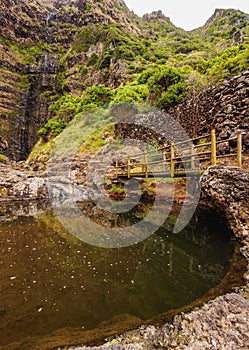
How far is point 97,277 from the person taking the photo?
3877 mm

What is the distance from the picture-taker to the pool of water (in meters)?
2.84

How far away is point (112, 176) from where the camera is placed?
14.3 meters

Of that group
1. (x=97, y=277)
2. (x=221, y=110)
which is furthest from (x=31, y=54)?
(x=97, y=277)

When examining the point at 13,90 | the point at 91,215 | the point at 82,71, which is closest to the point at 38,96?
the point at 13,90

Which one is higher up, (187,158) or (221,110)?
(221,110)

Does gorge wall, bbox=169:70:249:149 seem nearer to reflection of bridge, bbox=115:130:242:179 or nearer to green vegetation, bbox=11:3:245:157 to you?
reflection of bridge, bbox=115:130:242:179

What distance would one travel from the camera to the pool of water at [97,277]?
2.84 metres

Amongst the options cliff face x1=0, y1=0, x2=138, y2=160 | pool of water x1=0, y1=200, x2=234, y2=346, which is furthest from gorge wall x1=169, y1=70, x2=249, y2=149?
cliff face x1=0, y1=0, x2=138, y2=160

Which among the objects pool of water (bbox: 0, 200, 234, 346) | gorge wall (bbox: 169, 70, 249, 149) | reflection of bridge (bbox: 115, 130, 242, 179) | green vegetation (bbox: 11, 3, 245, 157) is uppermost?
green vegetation (bbox: 11, 3, 245, 157)

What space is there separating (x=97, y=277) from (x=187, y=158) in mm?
8109

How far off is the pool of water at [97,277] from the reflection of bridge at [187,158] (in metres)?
2.17

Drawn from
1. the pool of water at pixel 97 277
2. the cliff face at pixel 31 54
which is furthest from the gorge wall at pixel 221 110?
the cliff face at pixel 31 54

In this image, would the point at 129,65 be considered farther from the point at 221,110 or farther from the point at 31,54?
the point at 31,54

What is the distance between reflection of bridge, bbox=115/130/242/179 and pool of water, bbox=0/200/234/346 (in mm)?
2168
